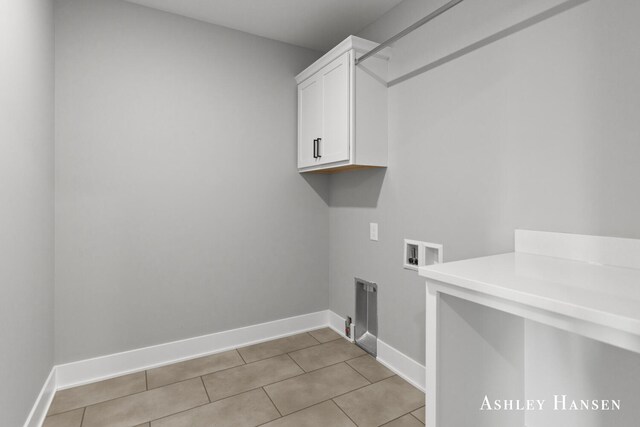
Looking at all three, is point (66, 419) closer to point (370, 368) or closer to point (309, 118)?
point (370, 368)

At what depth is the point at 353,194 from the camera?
8.45ft

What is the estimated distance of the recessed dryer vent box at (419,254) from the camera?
189 centimetres

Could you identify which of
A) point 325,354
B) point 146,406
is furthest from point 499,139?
point 146,406

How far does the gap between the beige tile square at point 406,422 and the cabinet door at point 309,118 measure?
170 centimetres

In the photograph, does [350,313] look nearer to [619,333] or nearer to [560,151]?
[560,151]

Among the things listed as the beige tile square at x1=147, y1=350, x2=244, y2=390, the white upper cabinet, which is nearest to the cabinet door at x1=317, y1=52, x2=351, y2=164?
the white upper cabinet

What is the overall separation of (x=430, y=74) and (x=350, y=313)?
1.85m

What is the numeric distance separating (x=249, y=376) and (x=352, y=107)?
186 cm

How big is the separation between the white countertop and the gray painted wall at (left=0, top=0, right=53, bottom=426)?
1.64 m

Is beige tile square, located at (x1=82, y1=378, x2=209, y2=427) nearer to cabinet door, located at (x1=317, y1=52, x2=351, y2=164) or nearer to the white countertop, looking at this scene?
the white countertop

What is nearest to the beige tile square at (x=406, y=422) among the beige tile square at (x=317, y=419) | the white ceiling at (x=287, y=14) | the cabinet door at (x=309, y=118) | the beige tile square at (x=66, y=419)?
the beige tile square at (x=317, y=419)

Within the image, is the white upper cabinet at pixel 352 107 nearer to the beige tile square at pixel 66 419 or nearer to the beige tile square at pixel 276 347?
the beige tile square at pixel 276 347

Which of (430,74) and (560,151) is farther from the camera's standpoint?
(430,74)

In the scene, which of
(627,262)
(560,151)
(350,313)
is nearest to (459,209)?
(560,151)
